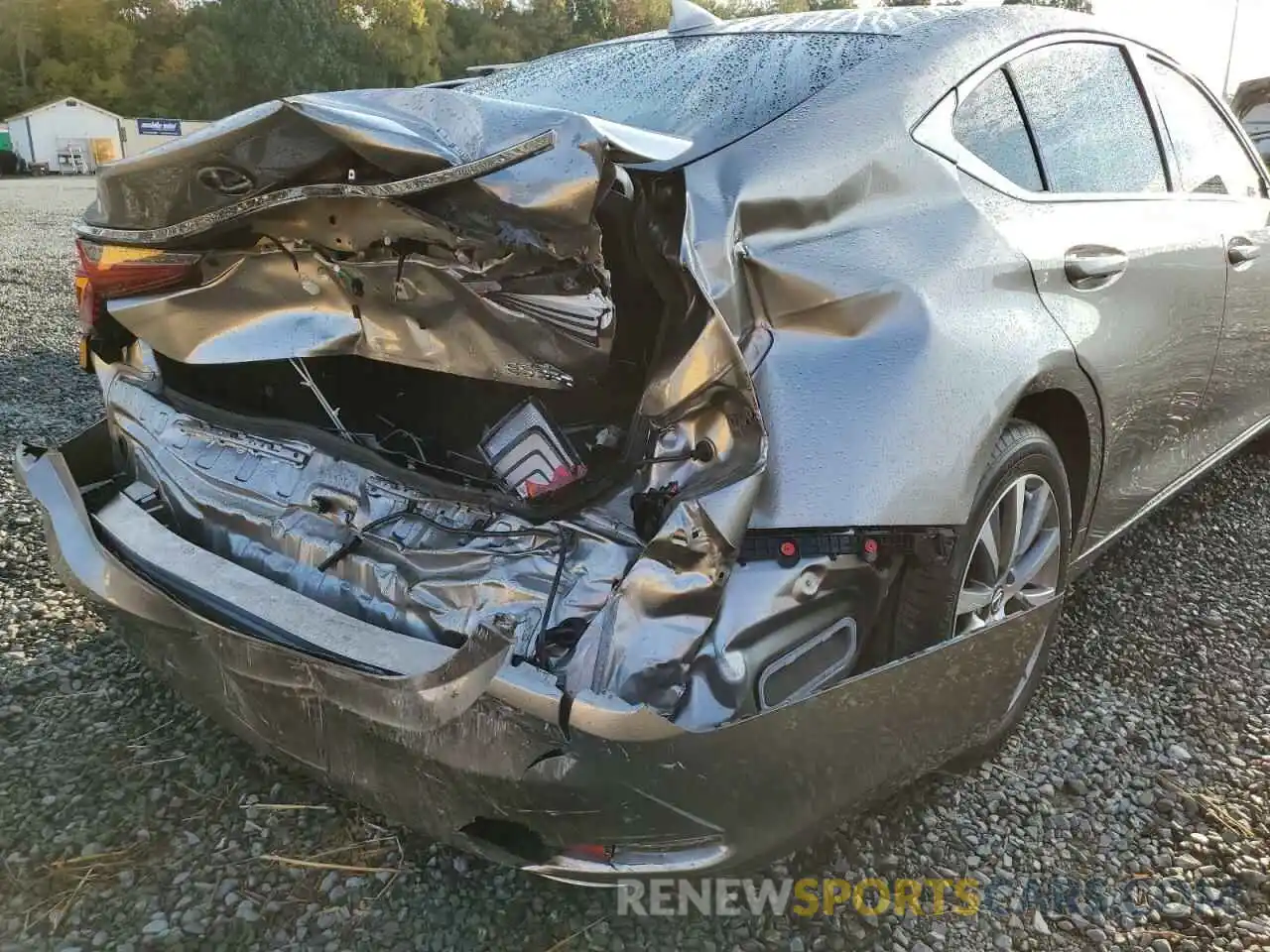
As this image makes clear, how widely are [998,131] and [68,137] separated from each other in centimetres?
5665

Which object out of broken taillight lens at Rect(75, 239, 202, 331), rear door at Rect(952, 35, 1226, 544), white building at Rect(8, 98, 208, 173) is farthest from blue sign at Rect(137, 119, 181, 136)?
rear door at Rect(952, 35, 1226, 544)

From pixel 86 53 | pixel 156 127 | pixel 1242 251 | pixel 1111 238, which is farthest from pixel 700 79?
pixel 86 53

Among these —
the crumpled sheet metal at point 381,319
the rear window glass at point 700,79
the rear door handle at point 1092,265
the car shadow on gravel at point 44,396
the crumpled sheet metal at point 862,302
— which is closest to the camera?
the crumpled sheet metal at point 862,302

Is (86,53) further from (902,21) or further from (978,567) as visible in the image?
(978,567)

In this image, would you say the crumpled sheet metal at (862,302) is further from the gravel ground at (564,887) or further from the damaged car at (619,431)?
the gravel ground at (564,887)

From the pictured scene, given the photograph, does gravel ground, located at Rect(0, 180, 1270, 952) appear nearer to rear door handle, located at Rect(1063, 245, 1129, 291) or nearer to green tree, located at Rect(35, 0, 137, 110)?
rear door handle, located at Rect(1063, 245, 1129, 291)

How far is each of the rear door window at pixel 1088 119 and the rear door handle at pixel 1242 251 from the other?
13.4 inches

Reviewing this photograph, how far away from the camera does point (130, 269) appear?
218 cm

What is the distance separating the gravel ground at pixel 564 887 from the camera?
76.1 inches

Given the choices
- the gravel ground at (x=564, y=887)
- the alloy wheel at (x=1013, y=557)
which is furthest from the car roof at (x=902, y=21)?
the gravel ground at (x=564, y=887)

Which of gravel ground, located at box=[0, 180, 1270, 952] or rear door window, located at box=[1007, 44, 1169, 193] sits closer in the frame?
gravel ground, located at box=[0, 180, 1270, 952]

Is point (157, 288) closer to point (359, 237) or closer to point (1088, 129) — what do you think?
point (359, 237)

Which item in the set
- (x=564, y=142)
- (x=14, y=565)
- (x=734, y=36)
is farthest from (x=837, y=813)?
(x=14, y=565)

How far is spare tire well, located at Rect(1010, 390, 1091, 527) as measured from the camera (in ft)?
7.32
